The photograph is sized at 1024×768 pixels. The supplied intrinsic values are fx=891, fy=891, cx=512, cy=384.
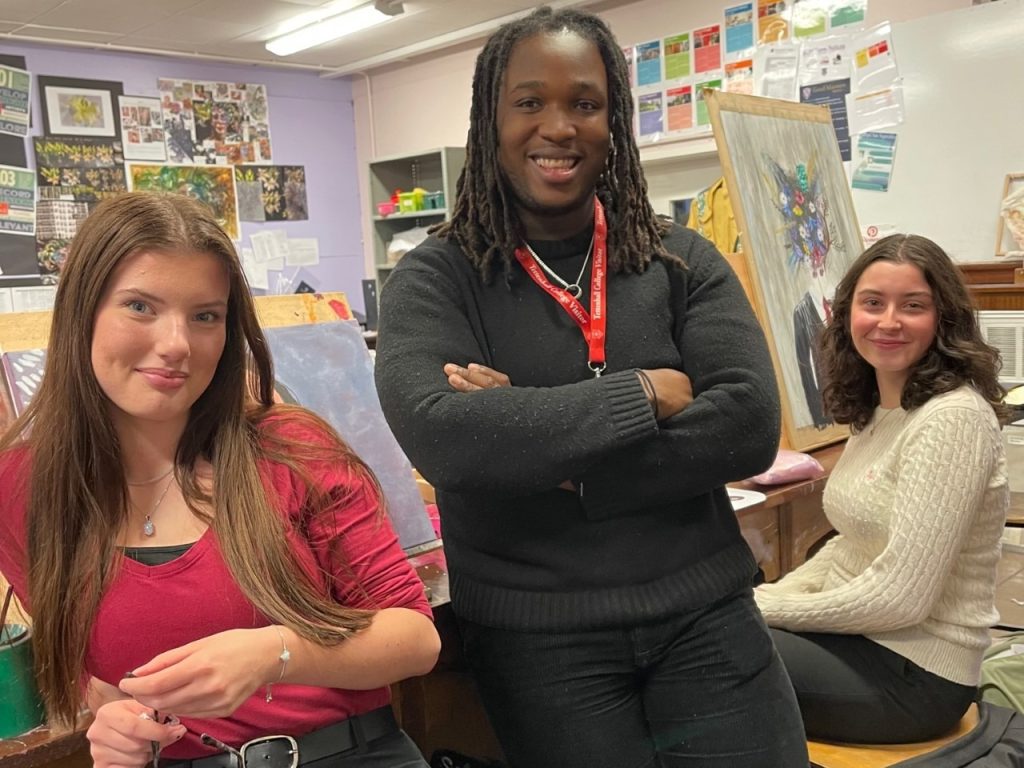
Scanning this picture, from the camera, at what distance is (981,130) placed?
379 centimetres

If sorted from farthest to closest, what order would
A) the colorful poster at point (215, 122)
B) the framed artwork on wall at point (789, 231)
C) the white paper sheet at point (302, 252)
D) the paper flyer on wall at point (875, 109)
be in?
the white paper sheet at point (302, 252) < the colorful poster at point (215, 122) < the paper flyer on wall at point (875, 109) < the framed artwork on wall at point (789, 231)

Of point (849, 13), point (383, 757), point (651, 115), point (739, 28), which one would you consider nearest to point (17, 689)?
point (383, 757)

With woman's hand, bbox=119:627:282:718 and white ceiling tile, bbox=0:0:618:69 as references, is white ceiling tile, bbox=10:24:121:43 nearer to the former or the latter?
white ceiling tile, bbox=0:0:618:69

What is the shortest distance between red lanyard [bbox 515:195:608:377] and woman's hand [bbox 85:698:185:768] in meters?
0.70

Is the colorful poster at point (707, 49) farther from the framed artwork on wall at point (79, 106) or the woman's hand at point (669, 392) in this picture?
the woman's hand at point (669, 392)

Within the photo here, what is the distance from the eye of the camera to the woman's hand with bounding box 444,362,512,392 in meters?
1.20

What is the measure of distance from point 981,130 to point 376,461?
129 inches

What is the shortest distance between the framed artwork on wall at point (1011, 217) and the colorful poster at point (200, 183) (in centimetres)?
487

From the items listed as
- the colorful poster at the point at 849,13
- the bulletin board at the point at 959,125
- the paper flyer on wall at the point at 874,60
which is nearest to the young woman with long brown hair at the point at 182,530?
the bulletin board at the point at 959,125

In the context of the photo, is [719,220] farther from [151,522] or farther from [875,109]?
[151,522]

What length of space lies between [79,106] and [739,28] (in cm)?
427

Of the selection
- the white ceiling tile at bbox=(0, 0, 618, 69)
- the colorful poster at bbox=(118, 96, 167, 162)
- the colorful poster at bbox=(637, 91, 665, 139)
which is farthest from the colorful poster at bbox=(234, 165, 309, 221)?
the colorful poster at bbox=(637, 91, 665, 139)

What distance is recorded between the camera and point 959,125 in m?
3.85

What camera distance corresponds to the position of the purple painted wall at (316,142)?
6430 millimetres
